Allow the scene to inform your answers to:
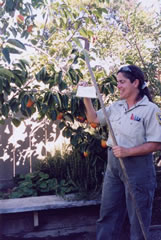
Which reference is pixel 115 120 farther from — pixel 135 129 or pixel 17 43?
pixel 17 43

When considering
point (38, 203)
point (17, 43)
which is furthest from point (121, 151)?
point (38, 203)

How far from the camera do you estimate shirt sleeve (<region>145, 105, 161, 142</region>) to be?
2.23 meters

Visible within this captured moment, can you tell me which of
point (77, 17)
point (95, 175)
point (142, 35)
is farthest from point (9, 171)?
point (142, 35)

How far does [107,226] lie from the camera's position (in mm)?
2584

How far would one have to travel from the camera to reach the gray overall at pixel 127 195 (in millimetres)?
2297

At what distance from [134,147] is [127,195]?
406mm

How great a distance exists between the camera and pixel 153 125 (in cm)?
225

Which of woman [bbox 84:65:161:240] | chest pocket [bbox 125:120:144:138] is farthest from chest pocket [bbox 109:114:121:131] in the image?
chest pocket [bbox 125:120:144:138]

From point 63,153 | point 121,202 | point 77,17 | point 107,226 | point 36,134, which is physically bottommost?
point 107,226

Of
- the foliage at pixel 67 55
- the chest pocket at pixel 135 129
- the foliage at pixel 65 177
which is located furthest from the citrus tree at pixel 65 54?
the chest pocket at pixel 135 129

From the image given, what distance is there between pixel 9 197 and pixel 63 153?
898 millimetres

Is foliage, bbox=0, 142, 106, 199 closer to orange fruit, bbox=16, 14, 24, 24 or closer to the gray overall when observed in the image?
the gray overall

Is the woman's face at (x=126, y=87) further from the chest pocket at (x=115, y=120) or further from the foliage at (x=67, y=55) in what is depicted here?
the foliage at (x=67, y=55)

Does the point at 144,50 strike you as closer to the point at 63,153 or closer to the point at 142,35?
the point at 142,35
